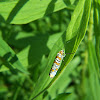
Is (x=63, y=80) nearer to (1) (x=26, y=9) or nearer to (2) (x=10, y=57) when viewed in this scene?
(2) (x=10, y=57)

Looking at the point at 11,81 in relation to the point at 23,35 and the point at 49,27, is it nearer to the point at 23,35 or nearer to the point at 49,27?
the point at 23,35

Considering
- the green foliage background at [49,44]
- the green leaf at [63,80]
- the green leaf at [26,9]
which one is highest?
the green leaf at [26,9]

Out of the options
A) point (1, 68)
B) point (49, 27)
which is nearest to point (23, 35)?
point (49, 27)

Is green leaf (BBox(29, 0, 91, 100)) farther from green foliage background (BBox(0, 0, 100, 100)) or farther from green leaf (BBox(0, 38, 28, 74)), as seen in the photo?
green leaf (BBox(0, 38, 28, 74))

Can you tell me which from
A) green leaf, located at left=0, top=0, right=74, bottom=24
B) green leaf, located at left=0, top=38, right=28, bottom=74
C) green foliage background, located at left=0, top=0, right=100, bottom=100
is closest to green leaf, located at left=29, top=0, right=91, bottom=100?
green foliage background, located at left=0, top=0, right=100, bottom=100

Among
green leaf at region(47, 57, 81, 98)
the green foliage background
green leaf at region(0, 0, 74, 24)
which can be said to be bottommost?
green leaf at region(47, 57, 81, 98)

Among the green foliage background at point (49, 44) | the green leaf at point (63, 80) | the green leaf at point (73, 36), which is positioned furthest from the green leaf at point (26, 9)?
the green leaf at point (63, 80)

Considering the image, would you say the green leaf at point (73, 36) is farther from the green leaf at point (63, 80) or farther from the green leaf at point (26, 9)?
the green leaf at point (63, 80)

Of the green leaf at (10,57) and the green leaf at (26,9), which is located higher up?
the green leaf at (26,9)
